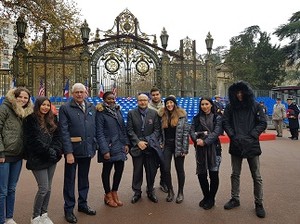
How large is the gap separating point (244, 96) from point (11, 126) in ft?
10.2

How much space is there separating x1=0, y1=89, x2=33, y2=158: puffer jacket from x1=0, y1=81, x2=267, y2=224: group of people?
1cm

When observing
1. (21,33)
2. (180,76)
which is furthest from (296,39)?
→ (21,33)

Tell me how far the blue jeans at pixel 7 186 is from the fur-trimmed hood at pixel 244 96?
3.02 metres

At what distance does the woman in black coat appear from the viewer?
336cm

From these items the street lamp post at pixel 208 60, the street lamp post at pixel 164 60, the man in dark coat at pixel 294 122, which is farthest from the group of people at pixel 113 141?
the street lamp post at pixel 208 60

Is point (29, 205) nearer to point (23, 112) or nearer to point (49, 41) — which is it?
point (23, 112)

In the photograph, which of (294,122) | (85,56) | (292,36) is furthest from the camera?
(292,36)

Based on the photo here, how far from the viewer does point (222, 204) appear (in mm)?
4262

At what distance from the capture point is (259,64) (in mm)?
30734

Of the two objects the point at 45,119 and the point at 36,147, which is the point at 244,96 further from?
the point at 36,147

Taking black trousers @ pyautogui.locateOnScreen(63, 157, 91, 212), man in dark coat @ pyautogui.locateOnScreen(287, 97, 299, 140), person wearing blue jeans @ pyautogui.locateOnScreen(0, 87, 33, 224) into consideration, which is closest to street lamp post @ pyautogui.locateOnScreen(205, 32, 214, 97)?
man in dark coat @ pyautogui.locateOnScreen(287, 97, 299, 140)

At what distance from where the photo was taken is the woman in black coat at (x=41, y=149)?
3.36 metres

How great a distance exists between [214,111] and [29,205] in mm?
3110

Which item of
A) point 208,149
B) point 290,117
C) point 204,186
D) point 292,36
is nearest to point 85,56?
point 290,117
